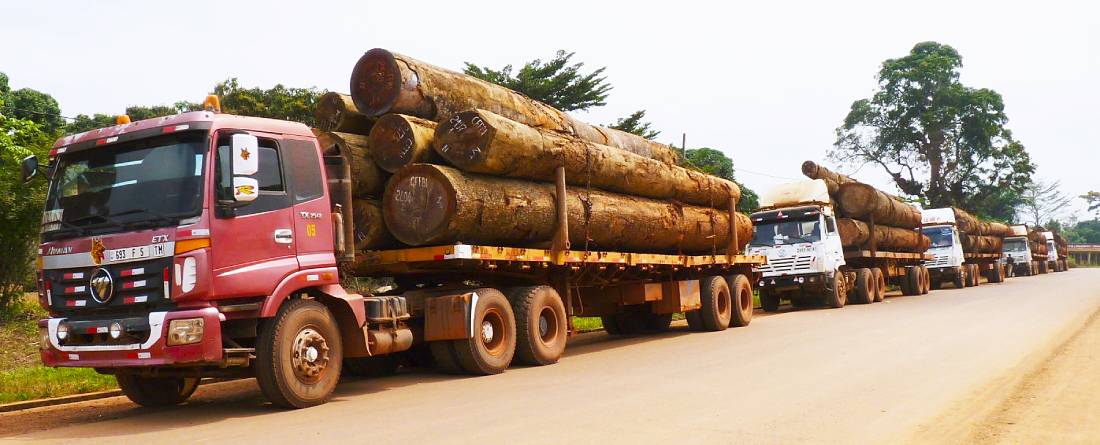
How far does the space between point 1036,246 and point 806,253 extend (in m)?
41.7

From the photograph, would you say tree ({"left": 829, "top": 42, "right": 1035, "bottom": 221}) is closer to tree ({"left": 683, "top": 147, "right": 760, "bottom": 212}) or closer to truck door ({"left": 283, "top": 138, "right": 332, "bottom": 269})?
tree ({"left": 683, "top": 147, "right": 760, "bottom": 212})

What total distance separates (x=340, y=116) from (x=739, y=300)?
902cm

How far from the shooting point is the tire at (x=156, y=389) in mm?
8492

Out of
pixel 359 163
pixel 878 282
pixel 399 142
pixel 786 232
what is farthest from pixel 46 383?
pixel 878 282

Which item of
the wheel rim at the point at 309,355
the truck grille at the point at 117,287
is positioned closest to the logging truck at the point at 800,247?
the wheel rim at the point at 309,355

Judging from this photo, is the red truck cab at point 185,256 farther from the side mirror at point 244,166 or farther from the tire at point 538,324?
the tire at point 538,324

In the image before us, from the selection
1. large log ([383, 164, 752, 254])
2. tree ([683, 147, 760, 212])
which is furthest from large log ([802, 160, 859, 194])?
tree ([683, 147, 760, 212])

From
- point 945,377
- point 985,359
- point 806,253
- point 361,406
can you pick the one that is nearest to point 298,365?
point 361,406

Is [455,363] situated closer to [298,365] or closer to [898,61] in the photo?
[298,365]

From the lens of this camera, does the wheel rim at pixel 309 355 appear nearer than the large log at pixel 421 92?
Yes

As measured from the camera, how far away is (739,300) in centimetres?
1698

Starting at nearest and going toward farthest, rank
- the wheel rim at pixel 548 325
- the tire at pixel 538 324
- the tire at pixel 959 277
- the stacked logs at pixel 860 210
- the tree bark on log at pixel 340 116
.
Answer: the tire at pixel 538 324 → the tree bark on log at pixel 340 116 → the wheel rim at pixel 548 325 → the stacked logs at pixel 860 210 → the tire at pixel 959 277

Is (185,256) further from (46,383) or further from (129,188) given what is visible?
(46,383)

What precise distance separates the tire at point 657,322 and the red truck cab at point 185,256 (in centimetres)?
939
